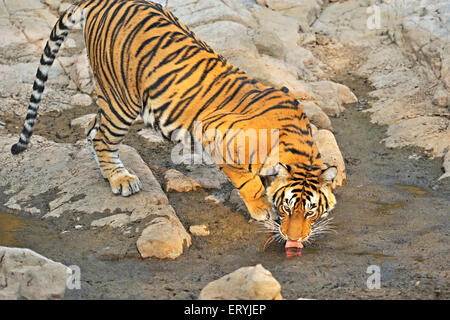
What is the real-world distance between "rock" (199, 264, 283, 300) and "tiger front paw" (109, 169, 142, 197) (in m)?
1.89

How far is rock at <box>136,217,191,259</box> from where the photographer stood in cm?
A: 439

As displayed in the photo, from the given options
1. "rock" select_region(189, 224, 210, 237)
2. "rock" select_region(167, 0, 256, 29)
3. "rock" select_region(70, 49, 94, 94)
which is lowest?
"rock" select_region(189, 224, 210, 237)

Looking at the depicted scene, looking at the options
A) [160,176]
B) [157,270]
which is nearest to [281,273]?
[157,270]

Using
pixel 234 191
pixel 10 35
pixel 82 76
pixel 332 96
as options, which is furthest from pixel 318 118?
pixel 10 35

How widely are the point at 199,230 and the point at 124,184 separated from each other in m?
0.79

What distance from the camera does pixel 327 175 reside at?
428 centimetres

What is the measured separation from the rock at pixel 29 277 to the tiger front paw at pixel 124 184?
143cm

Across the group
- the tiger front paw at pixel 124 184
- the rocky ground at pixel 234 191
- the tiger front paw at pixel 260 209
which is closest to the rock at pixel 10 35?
the rocky ground at pixel 234 191

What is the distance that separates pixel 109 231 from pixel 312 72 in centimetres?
471

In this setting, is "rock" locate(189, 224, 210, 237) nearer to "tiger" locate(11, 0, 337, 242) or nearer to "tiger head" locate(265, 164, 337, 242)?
"tiger" locate(11, 0, 337, 242)

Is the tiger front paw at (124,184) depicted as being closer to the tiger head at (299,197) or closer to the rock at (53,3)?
the tiger head at (299,197)

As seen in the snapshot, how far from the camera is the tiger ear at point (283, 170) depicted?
13.9 feet

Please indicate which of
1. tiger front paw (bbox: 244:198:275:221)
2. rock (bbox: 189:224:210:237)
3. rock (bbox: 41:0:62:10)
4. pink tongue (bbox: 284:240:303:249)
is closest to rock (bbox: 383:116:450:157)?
tiger front paw (bbox: 244:198:275:221)

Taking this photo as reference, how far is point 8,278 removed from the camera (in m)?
3.55
